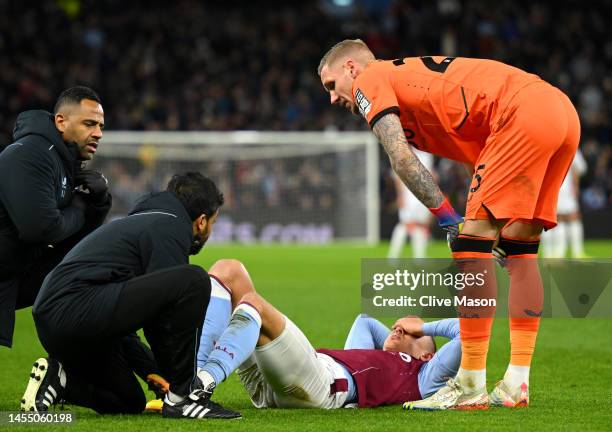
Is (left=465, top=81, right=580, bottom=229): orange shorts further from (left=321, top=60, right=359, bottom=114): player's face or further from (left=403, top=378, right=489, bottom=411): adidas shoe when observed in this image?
(left=403, top=378, right=489, bottom=411): adidas shoe

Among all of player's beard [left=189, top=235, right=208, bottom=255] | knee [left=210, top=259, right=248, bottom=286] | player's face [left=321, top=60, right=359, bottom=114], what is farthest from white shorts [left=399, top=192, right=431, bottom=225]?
player's beard [left=189, top=235, right=208, bottom=255]

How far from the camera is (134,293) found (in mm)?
4621

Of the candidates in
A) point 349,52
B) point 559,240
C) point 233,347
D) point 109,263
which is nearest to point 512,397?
point 233,347

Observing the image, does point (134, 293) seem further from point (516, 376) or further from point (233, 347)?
point (516, 376)

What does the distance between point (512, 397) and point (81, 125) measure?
2.70 meters

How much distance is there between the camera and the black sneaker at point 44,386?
4918mm

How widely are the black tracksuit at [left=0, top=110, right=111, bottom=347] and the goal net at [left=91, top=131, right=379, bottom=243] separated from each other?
16196 millimetres

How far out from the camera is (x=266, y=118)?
25.3 m

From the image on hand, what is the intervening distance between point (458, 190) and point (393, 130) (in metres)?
16.8

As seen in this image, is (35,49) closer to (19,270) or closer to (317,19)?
(317,19)

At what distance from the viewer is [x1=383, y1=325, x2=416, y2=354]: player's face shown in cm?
579

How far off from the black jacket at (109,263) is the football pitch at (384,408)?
16.4 inches

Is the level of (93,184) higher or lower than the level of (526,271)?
higher

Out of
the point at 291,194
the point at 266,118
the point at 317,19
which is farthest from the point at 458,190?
the point at 317,19
